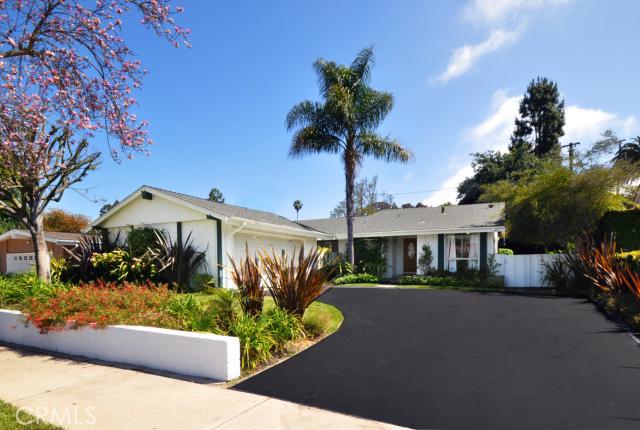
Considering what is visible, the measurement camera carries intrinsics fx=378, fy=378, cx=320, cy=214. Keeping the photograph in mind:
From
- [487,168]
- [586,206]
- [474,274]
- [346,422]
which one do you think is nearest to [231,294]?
[346,422]

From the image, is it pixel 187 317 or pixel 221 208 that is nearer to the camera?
pixel 187 317

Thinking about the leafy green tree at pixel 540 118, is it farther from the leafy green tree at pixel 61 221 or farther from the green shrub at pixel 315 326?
the leafy green tree at pixel 61 221

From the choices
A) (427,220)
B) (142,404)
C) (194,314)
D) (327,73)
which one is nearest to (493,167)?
(427,220)

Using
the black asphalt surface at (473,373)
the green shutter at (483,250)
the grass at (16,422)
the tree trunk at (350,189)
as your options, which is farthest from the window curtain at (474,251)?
the grass at (16,422)

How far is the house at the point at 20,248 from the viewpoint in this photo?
23750mm

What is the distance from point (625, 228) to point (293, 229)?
516 inches

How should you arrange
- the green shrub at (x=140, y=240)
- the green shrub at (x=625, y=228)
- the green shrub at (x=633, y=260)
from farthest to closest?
the green shrub at (x=140, y=240)
the green shrub at (x=625, y=228)
the green shrub at (x=633, y=260)

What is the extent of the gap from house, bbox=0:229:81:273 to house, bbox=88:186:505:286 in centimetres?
922

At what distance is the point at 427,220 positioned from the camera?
2044 centimetres

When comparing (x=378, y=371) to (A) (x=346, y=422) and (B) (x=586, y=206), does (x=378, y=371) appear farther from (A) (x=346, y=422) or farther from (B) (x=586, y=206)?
(B) (x=586, y=206)

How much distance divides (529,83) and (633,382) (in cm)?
4471

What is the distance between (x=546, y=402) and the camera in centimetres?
432

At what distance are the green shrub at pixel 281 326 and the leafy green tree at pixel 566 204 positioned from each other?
13.4 metres

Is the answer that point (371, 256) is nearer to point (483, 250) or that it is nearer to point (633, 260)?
point (483, 250)
